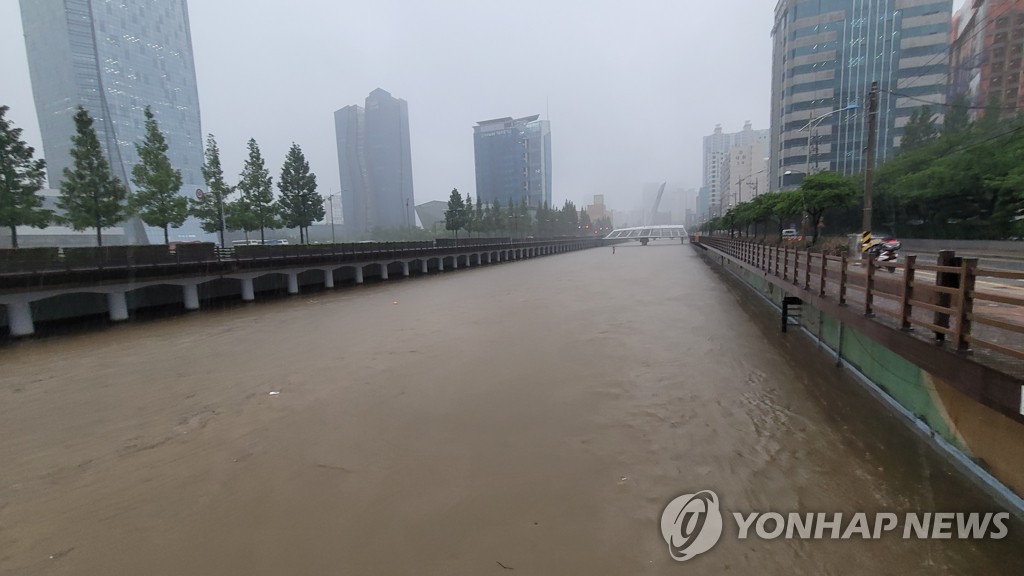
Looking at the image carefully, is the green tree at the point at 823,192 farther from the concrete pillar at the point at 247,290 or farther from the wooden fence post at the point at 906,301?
the concrete pillar at the point at 247,290

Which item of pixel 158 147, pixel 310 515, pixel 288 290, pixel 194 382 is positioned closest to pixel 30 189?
pixel 158 147

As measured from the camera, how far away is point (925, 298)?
22.5 ft

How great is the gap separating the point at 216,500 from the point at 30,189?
2820cm

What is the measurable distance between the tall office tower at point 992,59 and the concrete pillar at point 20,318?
201ft

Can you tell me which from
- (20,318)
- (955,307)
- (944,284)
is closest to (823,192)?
(944,284)

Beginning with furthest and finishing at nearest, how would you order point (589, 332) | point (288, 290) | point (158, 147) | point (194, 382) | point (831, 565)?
point (158, 147) → point (288, 290) → point (589, 332) → point (194, 382) → point (831, 565)

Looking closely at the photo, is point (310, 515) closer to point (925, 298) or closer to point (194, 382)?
point (194, 382)

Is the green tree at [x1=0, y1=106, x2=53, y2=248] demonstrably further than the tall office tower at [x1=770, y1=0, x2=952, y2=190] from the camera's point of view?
No

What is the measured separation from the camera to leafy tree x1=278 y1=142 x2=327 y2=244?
4519 centimetres

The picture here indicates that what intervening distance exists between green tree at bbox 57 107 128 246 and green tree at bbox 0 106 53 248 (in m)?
2.97

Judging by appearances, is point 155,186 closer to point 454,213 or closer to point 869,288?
point 869,288

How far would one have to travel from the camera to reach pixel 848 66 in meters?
75.9

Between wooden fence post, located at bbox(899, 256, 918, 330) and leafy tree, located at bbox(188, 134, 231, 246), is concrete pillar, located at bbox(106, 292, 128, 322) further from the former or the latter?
wooden fence post, located at bbox(899, 256, 918, 330)

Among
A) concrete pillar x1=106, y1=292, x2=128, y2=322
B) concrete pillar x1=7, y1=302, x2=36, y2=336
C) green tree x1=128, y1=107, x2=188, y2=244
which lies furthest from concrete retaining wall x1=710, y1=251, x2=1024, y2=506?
green tree x1=128, y1=107, x2=188, y2=244
